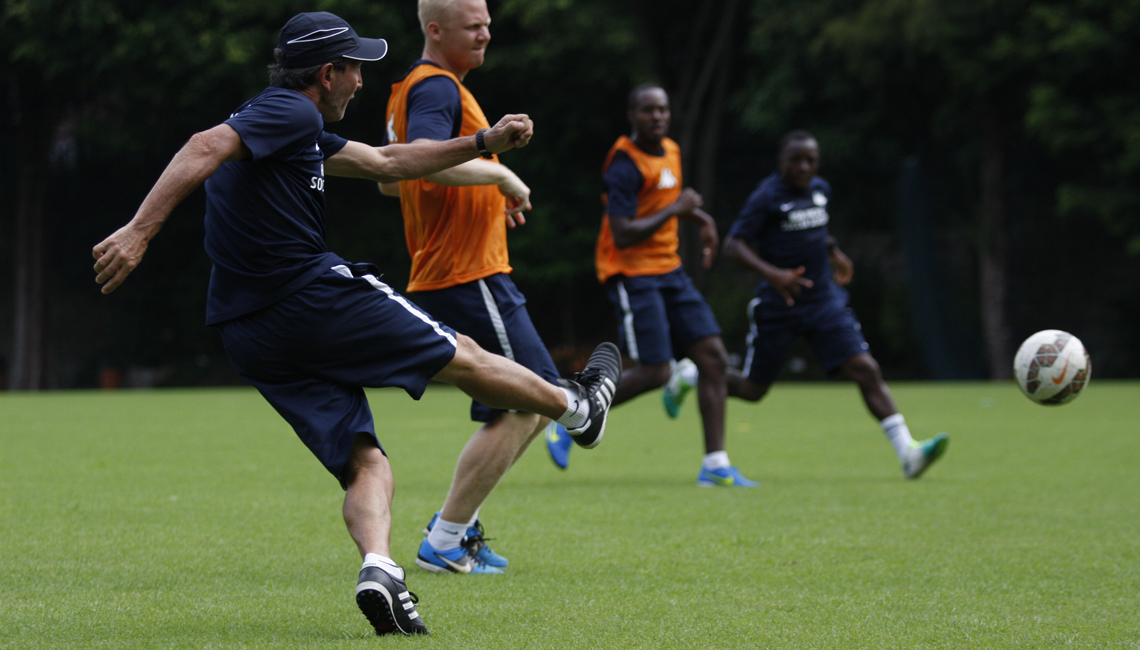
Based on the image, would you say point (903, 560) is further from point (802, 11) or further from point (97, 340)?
point (97, 340)

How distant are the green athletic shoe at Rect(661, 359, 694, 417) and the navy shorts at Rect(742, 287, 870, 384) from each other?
1.06 metres

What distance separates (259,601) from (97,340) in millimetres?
23789

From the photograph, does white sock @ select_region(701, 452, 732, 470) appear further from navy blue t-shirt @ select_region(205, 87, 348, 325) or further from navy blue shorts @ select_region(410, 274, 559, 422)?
navy blue t-shirt @ select_region(205, 87, 348, 325)

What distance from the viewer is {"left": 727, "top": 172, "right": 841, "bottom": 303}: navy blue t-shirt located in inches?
332

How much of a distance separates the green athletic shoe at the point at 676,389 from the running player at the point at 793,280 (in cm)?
103

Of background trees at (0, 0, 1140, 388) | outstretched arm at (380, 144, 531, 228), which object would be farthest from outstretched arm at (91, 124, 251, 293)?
background trees at (0, 0, 1140, 388)

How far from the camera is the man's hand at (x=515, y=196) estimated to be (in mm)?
4676

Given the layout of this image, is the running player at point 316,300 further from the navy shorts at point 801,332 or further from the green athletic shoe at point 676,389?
the green athletic shoe at point 676,389

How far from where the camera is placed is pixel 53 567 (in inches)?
185

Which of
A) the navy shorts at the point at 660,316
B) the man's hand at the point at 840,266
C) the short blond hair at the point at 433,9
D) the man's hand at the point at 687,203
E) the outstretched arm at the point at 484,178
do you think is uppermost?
the short blond hair at the point at 433,9

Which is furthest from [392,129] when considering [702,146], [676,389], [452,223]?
[702,146]

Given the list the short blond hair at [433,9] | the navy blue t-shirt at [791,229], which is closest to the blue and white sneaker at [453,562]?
the short blond hair at [433,9]

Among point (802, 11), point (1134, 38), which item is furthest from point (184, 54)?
point (1134, 38)

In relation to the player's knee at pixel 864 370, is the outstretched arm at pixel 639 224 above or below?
above
